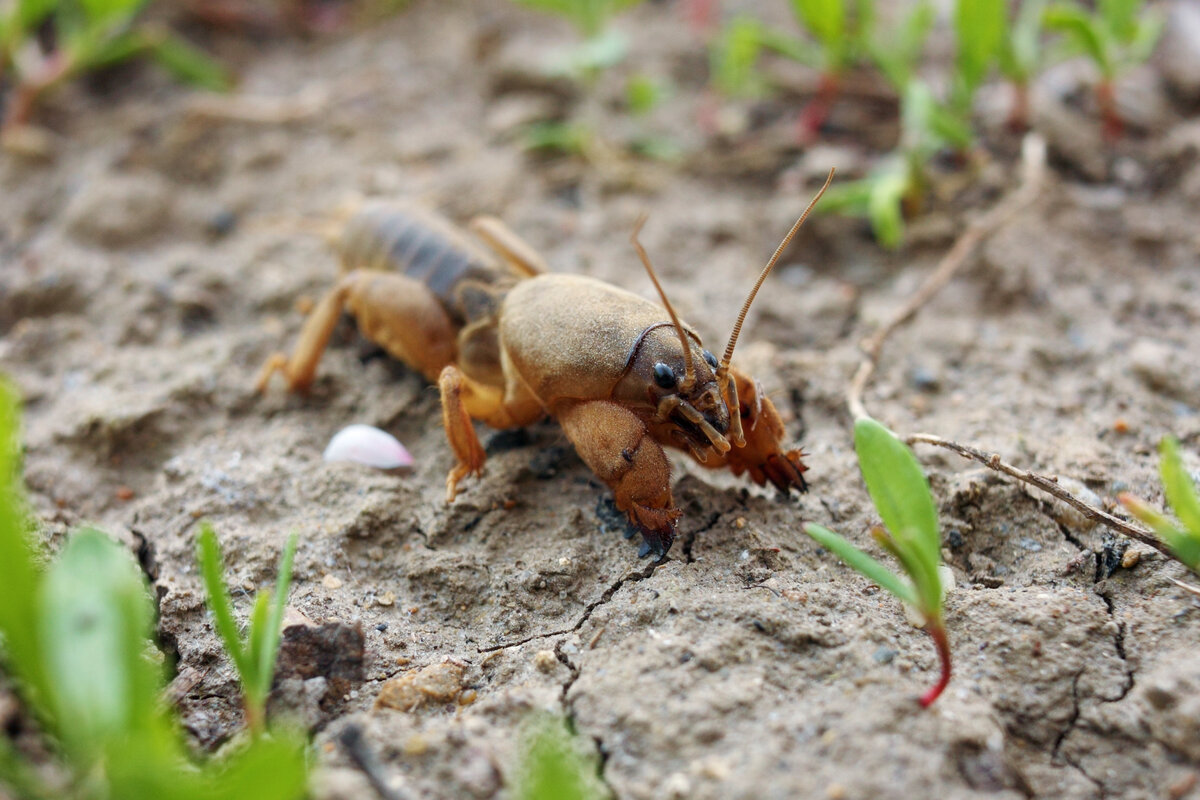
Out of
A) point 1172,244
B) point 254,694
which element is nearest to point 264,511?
point 254,694

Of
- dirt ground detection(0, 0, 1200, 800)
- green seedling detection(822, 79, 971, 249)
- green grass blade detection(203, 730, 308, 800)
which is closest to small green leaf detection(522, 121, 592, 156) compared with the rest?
dirt ground detection(0, 0, 1200, 800)

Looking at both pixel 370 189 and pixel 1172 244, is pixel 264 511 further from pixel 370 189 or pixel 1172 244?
pixel 1172 244

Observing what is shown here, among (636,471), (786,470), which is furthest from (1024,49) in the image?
(636,471)

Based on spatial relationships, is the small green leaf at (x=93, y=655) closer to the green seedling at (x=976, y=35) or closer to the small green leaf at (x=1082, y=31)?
the green seedling at (x=976, y=35)

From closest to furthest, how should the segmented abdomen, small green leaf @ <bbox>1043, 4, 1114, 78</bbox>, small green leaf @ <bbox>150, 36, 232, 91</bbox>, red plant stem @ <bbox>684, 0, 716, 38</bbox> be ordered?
1. the segmented abdomen
2. small green leaf @ <bbox>1043, 4, 1114, 78</bbox>
3. small green leaf @ <bbox>150, 36, 232, 91</bbox>
4. red plant stem @ <bbox>684, 0, 716, 38</bbox>

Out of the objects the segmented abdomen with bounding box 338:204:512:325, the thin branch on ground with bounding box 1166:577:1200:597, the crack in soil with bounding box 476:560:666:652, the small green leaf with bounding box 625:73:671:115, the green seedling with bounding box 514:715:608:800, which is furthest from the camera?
the small green leaf with bounding box 625:73:671:115

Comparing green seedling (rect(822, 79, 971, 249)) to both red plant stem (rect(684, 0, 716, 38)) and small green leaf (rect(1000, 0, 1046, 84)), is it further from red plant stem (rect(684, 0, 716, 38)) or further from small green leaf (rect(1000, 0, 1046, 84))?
red plant stem (rect(684, 0, 716, 38))
